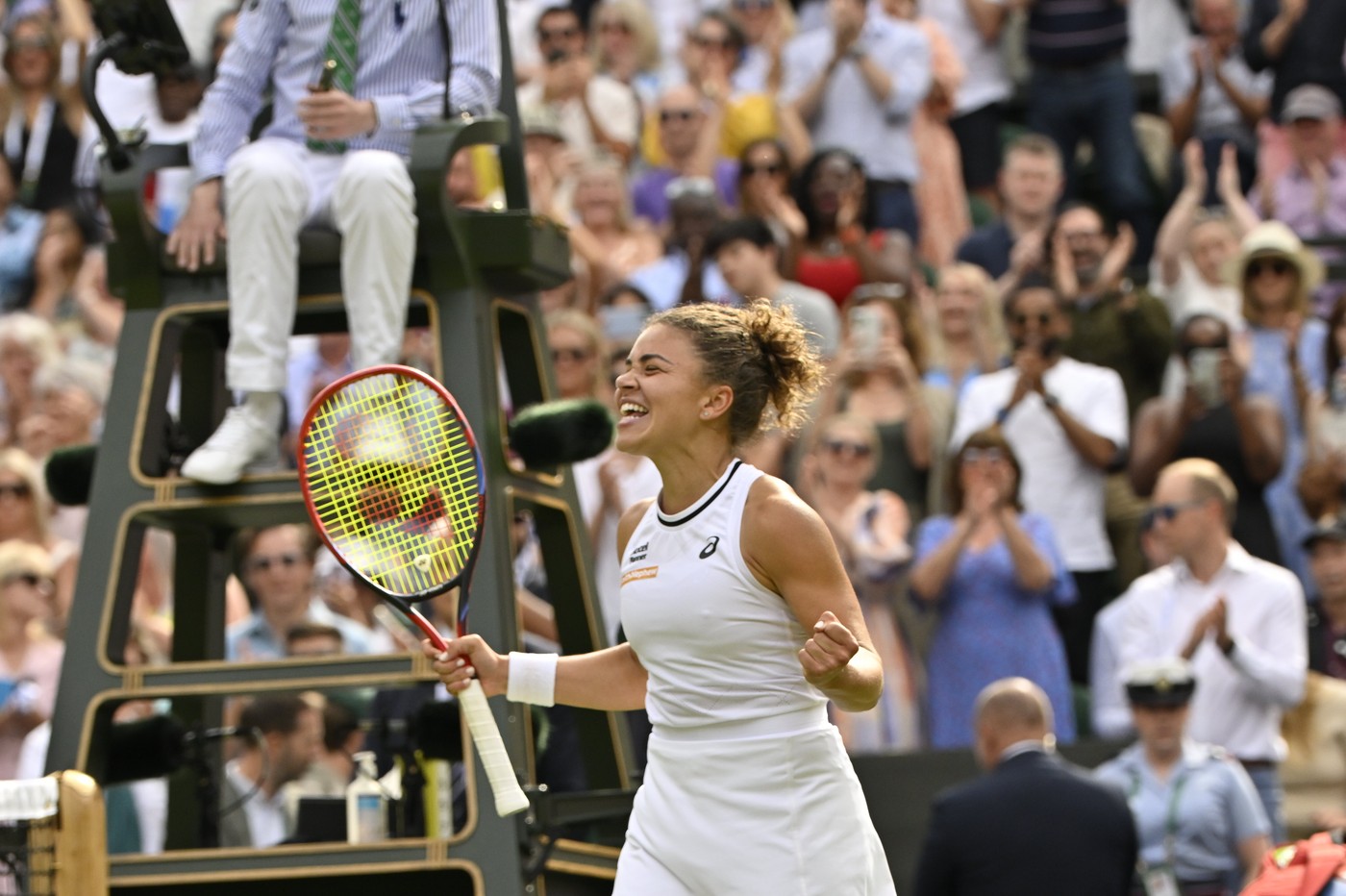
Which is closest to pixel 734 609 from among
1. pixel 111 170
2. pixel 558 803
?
pixel 558 803

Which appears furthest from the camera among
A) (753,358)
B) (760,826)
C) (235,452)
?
(235,452)

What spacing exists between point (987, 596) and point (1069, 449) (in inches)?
47.6

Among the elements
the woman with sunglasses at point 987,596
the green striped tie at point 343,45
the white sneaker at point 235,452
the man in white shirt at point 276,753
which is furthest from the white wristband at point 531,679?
the woman with sunglasses at point 987,596

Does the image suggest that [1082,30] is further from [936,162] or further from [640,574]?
Result: [640,574]

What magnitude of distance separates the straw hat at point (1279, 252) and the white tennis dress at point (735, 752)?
7.18 meters

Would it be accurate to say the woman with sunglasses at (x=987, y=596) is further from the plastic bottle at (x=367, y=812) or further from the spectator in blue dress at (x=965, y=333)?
the plastic bottle at (x=367, y=812)

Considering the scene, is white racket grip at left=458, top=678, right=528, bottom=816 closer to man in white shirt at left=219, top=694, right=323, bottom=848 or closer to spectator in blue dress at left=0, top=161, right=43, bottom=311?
man in white shirt at left=219, top=694, right=323, bottom=848

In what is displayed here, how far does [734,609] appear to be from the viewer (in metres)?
4.79

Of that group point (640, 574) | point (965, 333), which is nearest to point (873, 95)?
point (965, 333)

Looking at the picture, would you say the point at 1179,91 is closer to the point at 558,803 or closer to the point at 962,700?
the point at 962,700

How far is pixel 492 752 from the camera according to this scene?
16.4 feet

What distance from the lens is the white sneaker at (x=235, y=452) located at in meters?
6.31

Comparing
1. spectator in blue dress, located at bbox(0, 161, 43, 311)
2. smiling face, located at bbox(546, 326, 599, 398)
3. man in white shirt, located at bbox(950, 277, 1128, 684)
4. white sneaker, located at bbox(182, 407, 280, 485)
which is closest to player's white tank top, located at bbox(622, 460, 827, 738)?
white sneaker, located at bbox(182, 407, 280, 485)

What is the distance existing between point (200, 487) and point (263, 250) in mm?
676
